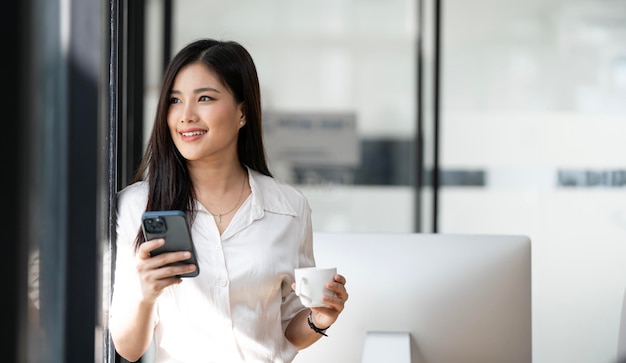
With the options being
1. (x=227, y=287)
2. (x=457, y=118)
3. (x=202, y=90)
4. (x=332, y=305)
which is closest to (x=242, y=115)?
(x=202, y=90)

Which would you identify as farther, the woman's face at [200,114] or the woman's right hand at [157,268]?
the woman's face at [200,114]

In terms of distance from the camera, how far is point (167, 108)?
1699 mm

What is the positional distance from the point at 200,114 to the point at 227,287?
364 millimetres

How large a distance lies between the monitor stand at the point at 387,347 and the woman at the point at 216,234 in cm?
10

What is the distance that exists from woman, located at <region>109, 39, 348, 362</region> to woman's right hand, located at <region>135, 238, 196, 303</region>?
12 centimetres

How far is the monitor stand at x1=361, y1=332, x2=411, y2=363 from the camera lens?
5.14 feet

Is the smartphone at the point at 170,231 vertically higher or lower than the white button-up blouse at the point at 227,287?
higher

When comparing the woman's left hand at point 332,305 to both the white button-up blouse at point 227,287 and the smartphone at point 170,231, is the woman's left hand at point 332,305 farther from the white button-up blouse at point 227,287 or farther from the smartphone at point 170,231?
the smartphone at point 170,231

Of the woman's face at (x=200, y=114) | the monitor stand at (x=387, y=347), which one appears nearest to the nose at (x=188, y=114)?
the woman's face at (x=200, y=114)

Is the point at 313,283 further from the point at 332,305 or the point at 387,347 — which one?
the point at 387,347

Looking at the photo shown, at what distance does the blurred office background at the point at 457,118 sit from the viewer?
4.14 m

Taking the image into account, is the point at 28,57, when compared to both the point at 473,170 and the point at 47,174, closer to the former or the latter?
the point at 47,174

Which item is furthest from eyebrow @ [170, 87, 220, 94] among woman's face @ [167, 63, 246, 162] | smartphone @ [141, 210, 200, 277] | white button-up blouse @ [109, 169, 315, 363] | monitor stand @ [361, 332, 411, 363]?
monitor stand @ [361, 332, 411, 363]

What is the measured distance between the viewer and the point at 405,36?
4285mm
